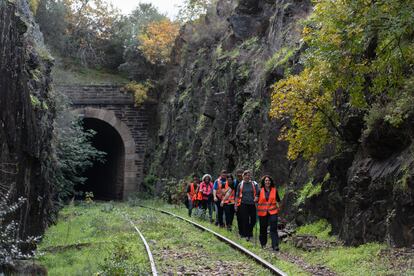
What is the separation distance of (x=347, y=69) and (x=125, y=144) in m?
27.4

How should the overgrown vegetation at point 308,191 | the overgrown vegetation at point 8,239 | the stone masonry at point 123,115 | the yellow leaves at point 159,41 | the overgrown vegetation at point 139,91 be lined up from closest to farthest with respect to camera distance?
the overgrown vegetation at point 8,239 → the overgrown vegetation at point 308,191 → the stone masonry at point 123,115 → the overgrown vegetation at point 139,91 → the yellow leaves at point 159,41

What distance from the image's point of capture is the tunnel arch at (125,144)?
35906 millimetres

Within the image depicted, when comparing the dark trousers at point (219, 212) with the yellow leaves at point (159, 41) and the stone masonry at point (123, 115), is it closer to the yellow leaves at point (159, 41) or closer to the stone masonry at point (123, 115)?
the stone masonry at point (123, 115)

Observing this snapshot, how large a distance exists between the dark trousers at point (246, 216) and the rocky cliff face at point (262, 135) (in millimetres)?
1565

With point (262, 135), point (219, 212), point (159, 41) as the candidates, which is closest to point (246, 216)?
point (219, 212)

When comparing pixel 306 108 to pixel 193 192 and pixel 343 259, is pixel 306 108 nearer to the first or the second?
pixel 343 259

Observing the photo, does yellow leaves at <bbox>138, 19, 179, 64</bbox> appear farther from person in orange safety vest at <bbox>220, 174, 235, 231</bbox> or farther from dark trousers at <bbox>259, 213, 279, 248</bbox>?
dark trousers at <bbox>259, 213, 279, 248</bbox>

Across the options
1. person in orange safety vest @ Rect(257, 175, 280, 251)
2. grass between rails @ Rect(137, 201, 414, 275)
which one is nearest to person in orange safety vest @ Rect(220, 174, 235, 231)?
grass between rails @ Rect(137, 201, 414, 275)

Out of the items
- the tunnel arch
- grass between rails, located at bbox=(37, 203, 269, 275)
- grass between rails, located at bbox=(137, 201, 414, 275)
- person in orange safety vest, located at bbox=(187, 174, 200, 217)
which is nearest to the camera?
grass between rails, located at bbox=(137, 201, 414, 275)

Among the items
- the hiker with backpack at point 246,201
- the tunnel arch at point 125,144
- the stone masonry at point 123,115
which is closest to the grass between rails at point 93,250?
the hiker with backpack at point 246,201

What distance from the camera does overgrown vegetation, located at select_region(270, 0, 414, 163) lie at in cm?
861

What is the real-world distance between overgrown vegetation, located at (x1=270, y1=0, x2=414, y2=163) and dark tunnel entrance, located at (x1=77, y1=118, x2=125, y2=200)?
84.7ft

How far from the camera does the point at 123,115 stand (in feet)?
120

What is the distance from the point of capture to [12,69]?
975cm
